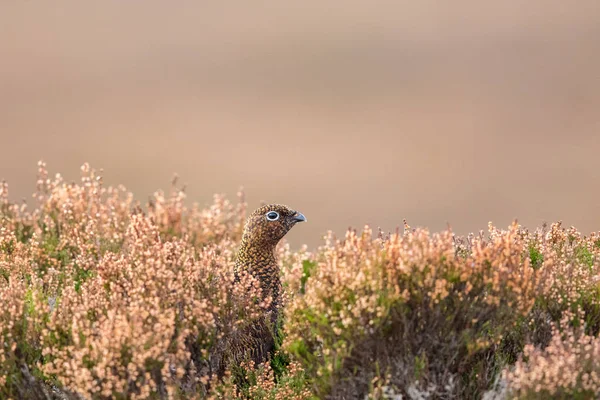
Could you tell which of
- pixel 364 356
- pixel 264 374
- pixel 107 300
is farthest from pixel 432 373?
pixel 107 300

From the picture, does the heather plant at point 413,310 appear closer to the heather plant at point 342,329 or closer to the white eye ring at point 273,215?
the heather plant at point 342,329

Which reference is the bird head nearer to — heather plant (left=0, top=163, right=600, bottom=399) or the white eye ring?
the white eye ring

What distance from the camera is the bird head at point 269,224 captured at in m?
7.54

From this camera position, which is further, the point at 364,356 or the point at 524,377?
the point at 364,356

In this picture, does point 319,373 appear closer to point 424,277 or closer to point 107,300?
point 424,277

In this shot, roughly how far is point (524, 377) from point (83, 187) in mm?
7654

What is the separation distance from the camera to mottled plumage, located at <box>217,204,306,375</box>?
294 inches

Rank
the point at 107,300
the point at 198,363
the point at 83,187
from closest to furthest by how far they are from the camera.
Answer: the point at 198,363 → the point at 107,300 → the point at 83,187

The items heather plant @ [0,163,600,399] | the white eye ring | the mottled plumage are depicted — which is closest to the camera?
heather plant @ [0,163,600,399]

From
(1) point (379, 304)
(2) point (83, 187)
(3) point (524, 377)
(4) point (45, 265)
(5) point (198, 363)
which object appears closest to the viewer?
(3) point (524, 377)

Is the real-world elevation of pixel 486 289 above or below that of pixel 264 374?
above

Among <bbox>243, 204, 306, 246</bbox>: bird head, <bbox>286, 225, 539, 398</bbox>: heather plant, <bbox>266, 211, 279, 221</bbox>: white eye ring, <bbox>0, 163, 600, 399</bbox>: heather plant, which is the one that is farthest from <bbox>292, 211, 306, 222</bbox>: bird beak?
<bbox>286, 225, 539, 398</bbox>: heather plant

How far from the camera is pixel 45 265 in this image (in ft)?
33.8

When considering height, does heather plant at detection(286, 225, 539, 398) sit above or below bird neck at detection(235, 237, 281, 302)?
below
